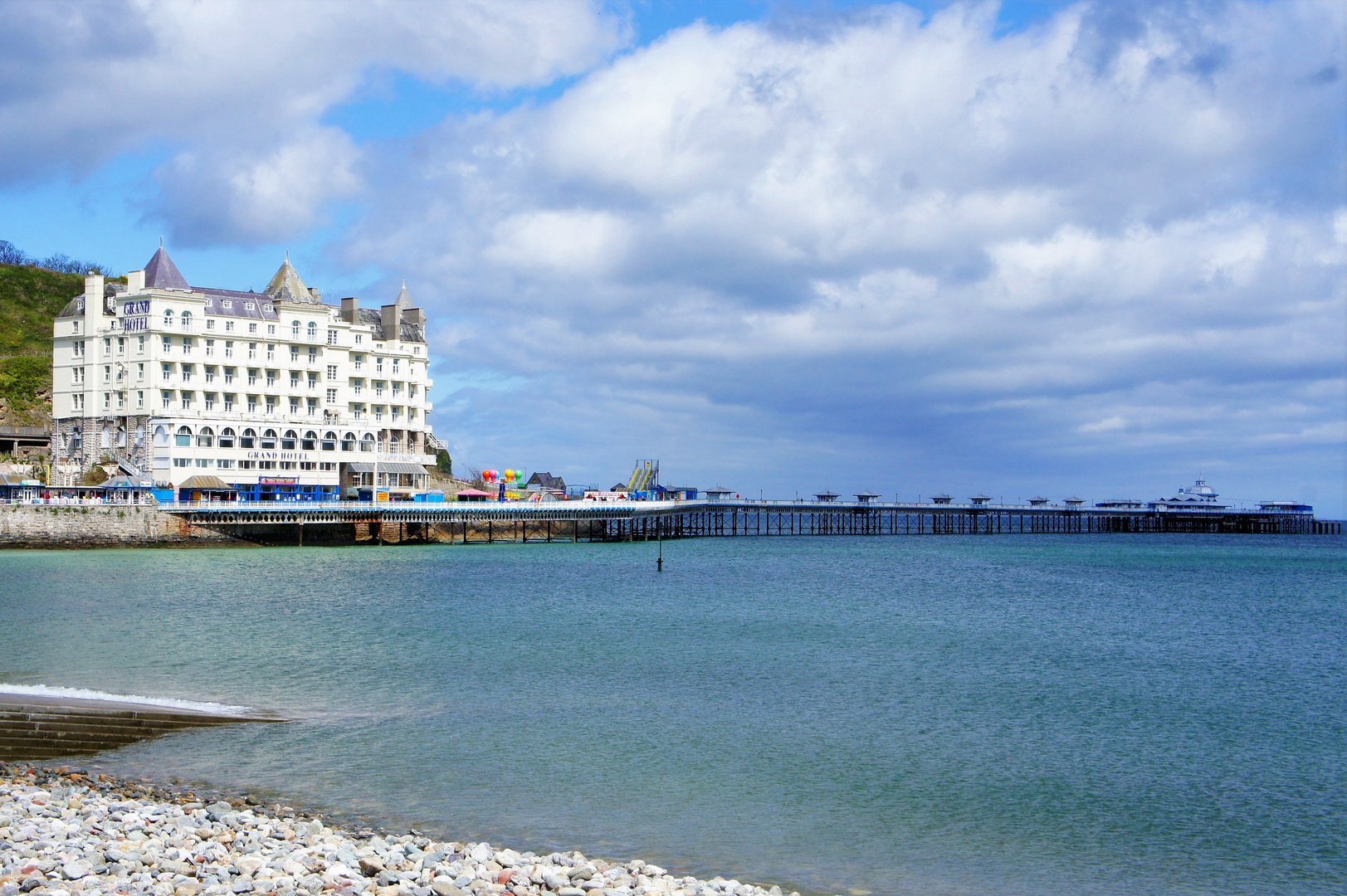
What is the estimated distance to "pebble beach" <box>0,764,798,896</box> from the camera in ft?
42.5

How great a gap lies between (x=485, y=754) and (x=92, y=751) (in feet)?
24.1

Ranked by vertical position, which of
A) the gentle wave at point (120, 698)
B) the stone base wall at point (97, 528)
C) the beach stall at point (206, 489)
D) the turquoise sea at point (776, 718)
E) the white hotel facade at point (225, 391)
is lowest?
the turquoise sea at point (776, 718)

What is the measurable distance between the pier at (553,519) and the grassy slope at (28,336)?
103 ft

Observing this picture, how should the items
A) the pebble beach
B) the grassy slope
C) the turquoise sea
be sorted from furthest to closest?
the grassy slope < the turquoise sea < the pebble beach

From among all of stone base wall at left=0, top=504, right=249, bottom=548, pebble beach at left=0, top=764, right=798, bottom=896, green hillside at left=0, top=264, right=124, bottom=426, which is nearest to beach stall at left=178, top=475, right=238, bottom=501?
stone base wall at left=0, top=504, right=249, bottom=548

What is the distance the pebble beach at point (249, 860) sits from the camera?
42.5 feet

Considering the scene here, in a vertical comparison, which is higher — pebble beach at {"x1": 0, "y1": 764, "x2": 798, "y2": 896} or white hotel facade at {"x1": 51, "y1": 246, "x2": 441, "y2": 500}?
white hotel facade at {"x1": 51, "y1": 246, "x2": 441, "y2": 500}

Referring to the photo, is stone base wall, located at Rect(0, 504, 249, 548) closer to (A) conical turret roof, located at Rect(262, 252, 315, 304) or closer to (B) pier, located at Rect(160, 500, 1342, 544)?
(B) pier, located at Rect(160, 500, 1342, 544)

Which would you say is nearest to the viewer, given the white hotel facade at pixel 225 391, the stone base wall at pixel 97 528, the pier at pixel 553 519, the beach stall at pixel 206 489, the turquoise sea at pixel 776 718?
the turquoise sea at pixel 776 718

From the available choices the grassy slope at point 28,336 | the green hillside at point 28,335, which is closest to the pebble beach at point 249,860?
the green hillside at point 28,335

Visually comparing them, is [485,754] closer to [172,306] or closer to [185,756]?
[185,756]

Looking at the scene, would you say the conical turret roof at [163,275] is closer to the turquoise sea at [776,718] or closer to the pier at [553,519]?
the pier at [553,519]

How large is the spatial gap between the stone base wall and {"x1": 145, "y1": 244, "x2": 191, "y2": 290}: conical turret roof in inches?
816

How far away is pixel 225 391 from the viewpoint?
83.2 metres
